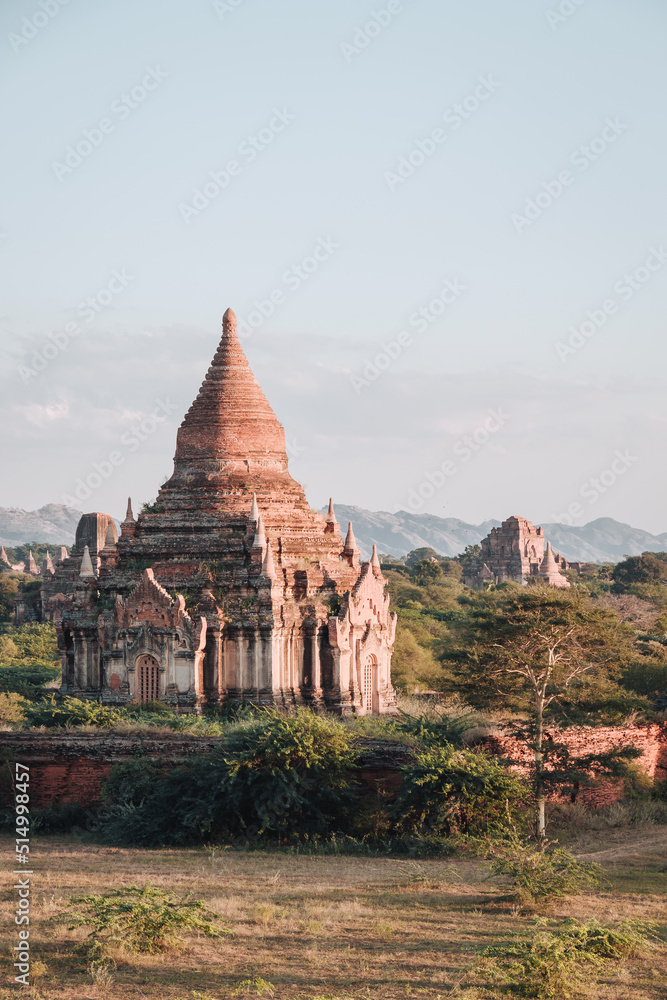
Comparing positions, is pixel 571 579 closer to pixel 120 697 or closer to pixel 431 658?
pixel 431 658

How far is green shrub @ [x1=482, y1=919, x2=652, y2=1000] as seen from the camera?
13258 millimetres

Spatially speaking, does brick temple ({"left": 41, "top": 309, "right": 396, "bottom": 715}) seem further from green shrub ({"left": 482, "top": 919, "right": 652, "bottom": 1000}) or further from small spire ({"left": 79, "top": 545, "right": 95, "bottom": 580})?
green shrub ({"left": 482, "top": 919, "right": 652, "bottom": 1000})

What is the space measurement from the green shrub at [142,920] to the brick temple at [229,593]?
14.0 meters

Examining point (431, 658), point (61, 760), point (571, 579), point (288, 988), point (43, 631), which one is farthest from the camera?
point (571, 579)

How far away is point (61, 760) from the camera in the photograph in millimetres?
23328

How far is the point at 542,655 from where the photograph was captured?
79.1ft

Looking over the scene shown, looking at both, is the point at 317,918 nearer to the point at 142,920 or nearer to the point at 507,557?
the point at 142,920

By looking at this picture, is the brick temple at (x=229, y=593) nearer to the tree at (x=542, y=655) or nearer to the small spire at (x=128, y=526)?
the small spire at (x=128, y=526)

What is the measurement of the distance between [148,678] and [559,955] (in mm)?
17893

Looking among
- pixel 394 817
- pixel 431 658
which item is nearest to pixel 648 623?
pixel 431 658

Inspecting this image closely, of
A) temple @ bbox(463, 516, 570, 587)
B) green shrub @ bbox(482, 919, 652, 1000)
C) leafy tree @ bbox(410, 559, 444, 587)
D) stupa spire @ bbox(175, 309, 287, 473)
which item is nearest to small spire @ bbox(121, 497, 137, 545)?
stupa spire @ bbox(175, 309, 287, 473)

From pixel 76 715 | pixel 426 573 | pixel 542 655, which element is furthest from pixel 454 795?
pixel 426 573

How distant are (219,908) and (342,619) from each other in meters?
15.5

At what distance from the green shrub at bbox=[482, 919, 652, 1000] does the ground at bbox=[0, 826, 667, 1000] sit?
24 centimetres
